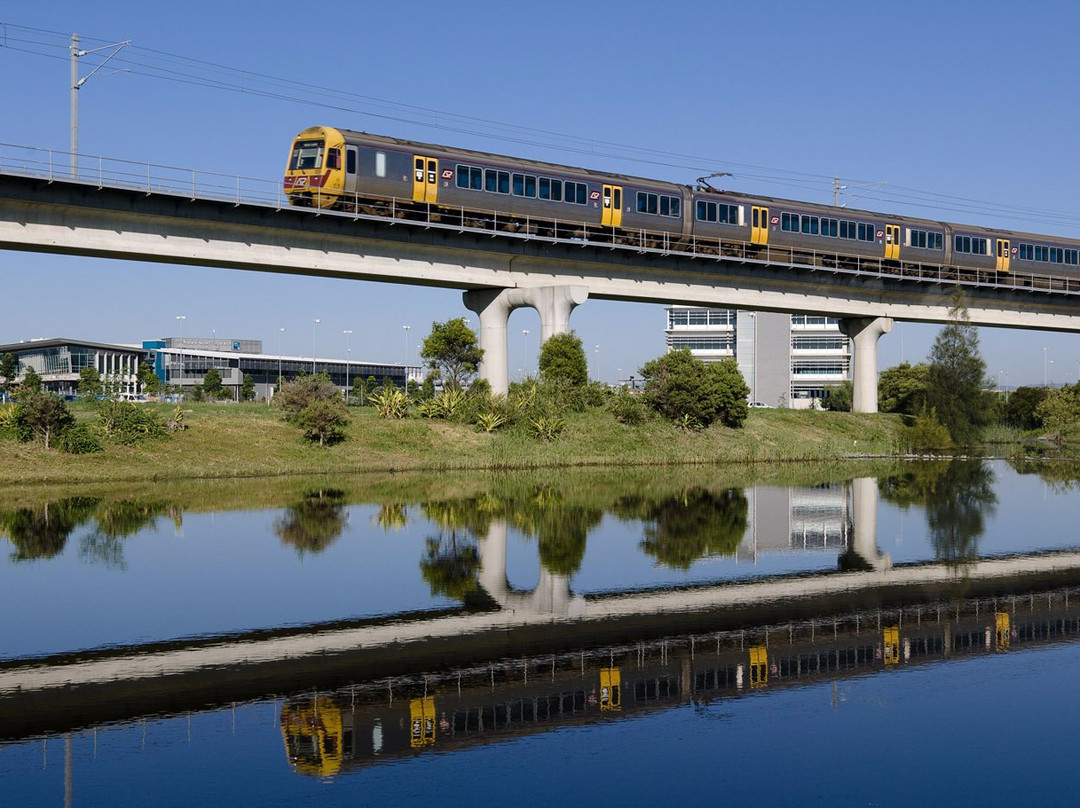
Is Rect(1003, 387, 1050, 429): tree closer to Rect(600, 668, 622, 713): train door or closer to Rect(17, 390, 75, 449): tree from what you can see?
Rect(17, 390, 75, 449): tree

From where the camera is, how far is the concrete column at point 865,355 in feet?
248

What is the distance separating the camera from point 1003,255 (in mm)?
76688

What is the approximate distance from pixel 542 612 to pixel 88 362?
103 metres

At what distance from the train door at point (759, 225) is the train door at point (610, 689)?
54522 mm

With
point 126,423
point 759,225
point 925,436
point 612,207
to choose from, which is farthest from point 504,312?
point 925,436

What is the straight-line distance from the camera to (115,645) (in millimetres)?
15023

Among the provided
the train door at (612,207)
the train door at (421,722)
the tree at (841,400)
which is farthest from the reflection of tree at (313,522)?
the tree at (841,400)

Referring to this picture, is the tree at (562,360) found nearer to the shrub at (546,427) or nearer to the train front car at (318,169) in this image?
the shrub at (546,427)

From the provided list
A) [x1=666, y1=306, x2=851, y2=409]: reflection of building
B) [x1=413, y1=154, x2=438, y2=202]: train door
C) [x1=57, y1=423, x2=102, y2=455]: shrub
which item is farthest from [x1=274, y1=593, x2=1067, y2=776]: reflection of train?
[x1=666, y1=306, x2=851, y2=409]: reflection of building

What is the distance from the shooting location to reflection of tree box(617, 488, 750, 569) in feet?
78.8

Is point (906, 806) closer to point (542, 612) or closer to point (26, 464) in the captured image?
point (542, 612)

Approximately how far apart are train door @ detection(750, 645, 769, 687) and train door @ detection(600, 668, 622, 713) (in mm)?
1657

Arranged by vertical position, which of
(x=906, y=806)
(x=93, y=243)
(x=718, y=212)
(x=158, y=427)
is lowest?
(x=906, y=806)

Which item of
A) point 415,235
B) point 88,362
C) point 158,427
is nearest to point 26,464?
point 158,427
